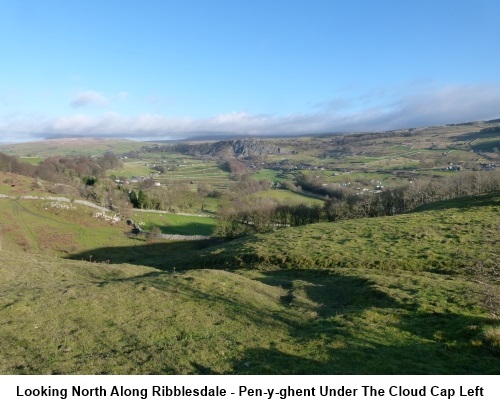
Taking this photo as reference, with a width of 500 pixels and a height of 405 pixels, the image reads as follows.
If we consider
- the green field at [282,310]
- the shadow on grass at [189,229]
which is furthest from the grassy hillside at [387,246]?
the shadow on grass at [189,229]

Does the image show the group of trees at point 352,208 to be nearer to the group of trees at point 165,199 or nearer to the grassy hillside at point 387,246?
the group of trees at point 165,199

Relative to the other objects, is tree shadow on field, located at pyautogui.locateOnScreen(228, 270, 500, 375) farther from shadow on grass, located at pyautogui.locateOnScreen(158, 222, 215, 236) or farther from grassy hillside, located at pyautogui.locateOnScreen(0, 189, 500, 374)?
shadow on grass, located at pyautogui.locateOnScreen(158, 222, 215, 236)

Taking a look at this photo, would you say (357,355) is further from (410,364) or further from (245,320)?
(245,320)

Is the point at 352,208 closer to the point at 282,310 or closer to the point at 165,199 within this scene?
the point at 165,199

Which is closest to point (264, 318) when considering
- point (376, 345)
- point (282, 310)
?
point (282, 310)

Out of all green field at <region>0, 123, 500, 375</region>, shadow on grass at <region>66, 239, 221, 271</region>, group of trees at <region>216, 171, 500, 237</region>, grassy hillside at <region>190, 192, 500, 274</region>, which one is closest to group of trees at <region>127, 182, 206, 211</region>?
group of trees at <region>216, 171, 500, 237</region>

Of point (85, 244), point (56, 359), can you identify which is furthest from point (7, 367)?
point (85, 244)
